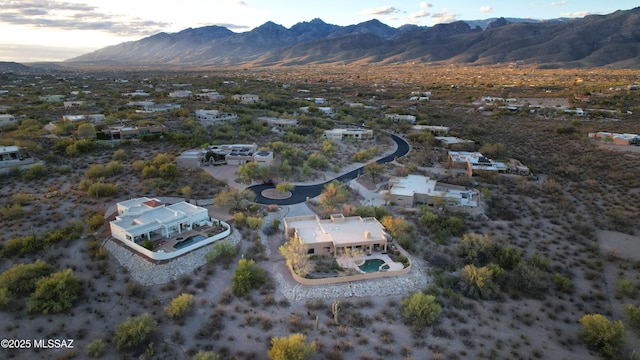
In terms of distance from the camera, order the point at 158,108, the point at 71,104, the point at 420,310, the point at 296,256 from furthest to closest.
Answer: the point at 71,104
the point at 158,108
the point at 296,256
the point at 420,310

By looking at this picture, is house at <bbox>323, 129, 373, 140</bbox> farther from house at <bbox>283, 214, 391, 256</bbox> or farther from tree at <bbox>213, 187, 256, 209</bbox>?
house at <bbox>283, 214, 391, 256</bbox>

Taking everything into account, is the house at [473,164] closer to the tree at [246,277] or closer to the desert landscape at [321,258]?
the desert landscape at [321,258]

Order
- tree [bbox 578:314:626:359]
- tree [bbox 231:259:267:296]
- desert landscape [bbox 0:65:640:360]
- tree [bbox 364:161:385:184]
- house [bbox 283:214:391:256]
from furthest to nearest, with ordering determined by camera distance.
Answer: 1. tree [bbox 364:161:385:184]
2. house [bbox 283:214:391:256]
3. tree [bbox 231:259:267:296]
4. desert landscape [bbox 0:65:640:360]
5. tree [bbox 578:314:626:359]

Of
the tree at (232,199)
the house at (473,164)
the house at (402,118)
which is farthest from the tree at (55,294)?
the house at (402,118)

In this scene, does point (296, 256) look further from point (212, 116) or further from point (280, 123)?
point (212, 116)

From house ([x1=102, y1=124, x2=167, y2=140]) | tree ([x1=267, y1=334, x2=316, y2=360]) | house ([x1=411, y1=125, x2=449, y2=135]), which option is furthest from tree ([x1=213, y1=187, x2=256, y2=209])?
house ([x1=411, y1=125, x2=449, y2=135])

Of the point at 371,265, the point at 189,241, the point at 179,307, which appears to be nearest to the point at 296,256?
the point at 371,265
